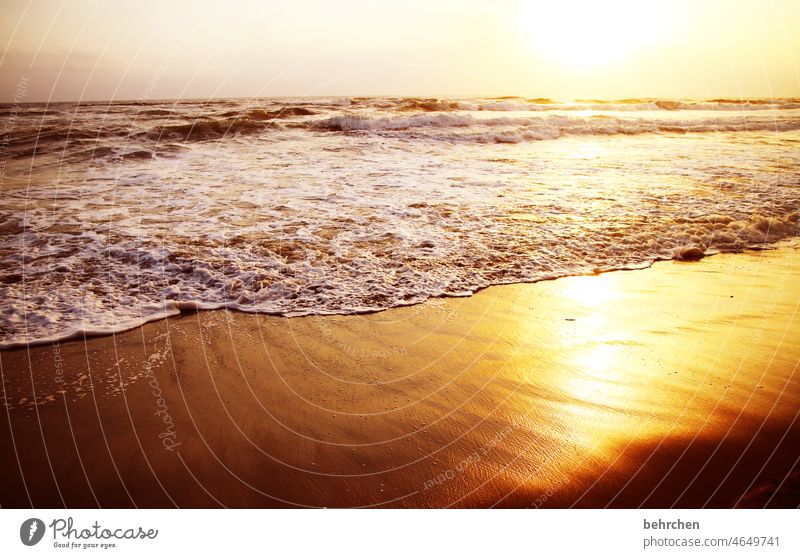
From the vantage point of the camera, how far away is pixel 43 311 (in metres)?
3.84

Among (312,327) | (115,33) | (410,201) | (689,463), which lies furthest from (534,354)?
(115,33)

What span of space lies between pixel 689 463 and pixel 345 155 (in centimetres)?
1029

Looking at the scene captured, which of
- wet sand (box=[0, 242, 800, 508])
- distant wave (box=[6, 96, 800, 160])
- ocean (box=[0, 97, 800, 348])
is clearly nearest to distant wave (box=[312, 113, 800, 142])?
distant wave (box=[6, 96, 800, 160])

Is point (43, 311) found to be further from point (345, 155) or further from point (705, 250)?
point (345, 155)

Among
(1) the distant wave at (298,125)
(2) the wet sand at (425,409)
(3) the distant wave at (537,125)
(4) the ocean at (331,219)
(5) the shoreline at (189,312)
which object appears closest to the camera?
(2) the wet sand at (425,409)

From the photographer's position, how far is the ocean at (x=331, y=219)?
4254 millimetres

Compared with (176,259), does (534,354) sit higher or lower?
lower

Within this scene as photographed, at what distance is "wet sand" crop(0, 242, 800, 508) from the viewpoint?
2.15m
